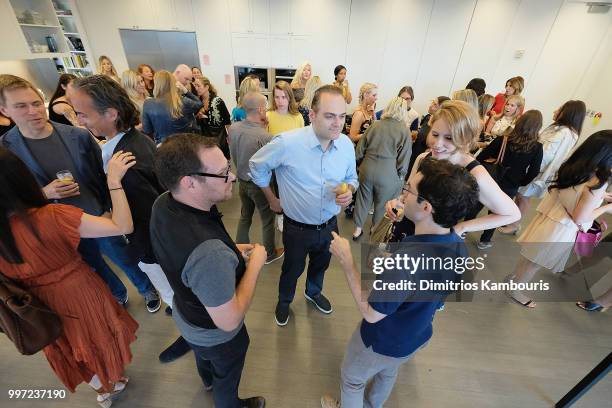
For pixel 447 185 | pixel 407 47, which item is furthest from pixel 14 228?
pixel 407 47

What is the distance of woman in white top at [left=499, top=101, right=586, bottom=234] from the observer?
8.69 ft

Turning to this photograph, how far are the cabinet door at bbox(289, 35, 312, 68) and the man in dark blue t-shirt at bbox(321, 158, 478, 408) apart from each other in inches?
251

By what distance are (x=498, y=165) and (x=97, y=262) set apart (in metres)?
3.88

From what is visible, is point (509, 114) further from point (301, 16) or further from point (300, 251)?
point (301, 16)

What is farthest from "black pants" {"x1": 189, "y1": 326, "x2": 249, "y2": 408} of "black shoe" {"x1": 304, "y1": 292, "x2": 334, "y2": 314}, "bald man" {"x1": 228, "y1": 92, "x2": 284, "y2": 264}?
"bald man" {"x1": 228, "y1": 92, "x2": 284, "y2": 264}

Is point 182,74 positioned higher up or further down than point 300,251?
higher up

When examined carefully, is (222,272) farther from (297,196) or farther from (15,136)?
(15,136)

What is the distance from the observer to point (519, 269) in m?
2.53

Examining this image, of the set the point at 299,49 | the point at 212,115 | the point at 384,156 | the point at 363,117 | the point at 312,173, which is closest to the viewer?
the point at 312,173

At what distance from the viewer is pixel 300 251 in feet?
6.49

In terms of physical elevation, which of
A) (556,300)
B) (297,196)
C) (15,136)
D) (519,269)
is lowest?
(556,300)

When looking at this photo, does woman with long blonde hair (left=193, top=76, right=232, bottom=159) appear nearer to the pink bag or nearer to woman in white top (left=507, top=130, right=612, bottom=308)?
woman in white top (left=507, top=130, right=612, bottom=308)

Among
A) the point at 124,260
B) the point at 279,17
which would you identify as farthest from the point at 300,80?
the point at 124,260

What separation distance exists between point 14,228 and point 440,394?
2550 millimetres
